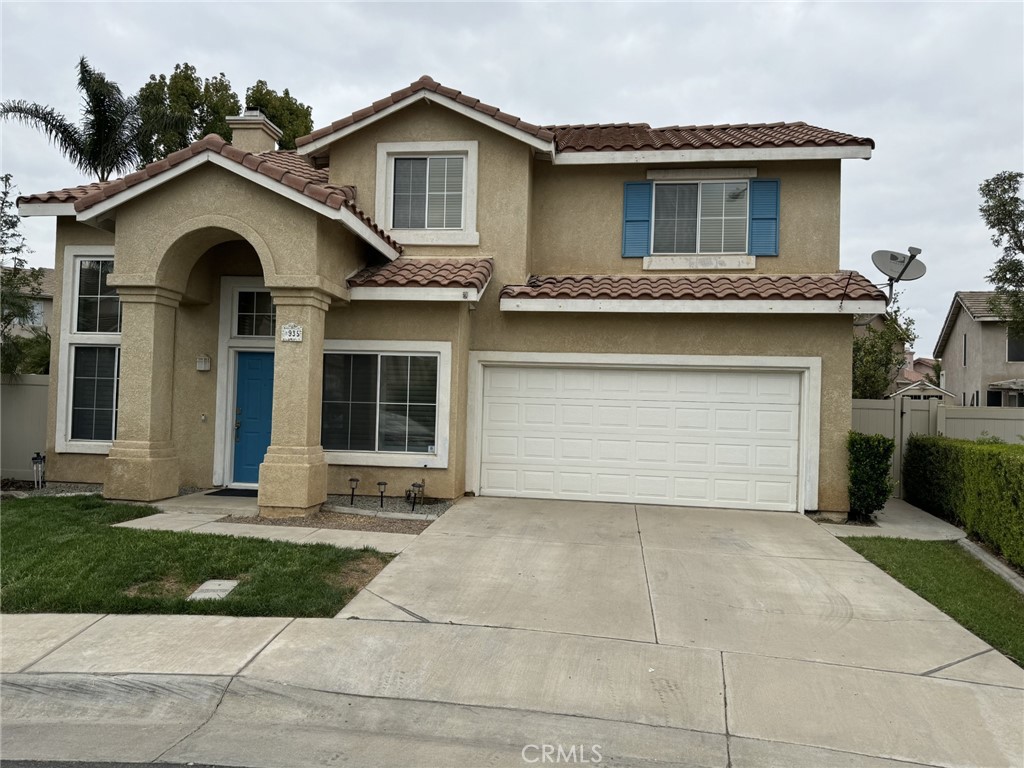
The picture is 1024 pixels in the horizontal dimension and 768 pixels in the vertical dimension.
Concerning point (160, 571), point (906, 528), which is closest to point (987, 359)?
point (906, 528)

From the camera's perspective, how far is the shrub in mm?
9789

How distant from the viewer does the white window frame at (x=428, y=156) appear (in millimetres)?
10945

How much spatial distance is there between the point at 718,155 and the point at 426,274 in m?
4.97

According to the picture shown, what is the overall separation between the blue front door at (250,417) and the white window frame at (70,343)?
5.98 feet

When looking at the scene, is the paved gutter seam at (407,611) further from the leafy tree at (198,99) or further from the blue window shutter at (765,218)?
the leafy tree at (198,99)

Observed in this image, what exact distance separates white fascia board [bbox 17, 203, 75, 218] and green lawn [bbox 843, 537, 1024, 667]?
38.4ft

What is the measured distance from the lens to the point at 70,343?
1068 cm

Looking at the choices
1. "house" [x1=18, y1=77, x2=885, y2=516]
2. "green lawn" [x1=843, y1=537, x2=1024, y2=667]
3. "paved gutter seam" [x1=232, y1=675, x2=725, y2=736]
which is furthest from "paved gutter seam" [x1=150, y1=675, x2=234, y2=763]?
"green lawn" [x1=843, y1=537, x2=1024, y2=667]

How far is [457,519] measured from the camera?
902cm

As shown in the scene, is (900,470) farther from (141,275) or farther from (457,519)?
(141,275)

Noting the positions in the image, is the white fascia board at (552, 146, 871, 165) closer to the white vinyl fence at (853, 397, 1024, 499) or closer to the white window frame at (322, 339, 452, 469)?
the white window frame at (322, 339, 452, 469)

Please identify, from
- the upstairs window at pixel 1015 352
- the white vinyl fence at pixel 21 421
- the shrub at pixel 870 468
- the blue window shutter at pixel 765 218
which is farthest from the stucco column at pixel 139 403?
the upstairs window at pixel 1015 352

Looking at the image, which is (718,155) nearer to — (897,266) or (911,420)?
(897,266)

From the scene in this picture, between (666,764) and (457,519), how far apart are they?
18.1 feet
